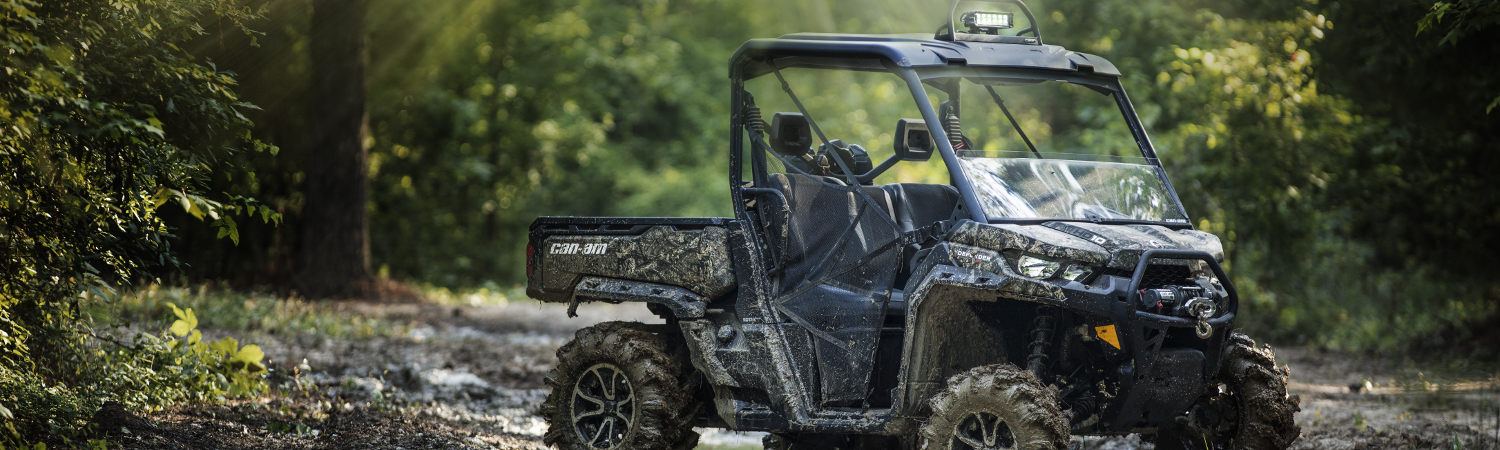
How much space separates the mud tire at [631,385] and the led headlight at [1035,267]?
7.40ft

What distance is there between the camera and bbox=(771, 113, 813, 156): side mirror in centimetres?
748

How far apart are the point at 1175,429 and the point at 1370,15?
6036 mm

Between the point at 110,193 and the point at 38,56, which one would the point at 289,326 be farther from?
the point at 38,56

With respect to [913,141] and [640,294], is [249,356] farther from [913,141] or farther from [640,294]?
[913,141]

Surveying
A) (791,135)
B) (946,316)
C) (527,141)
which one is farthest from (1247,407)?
(527,141)

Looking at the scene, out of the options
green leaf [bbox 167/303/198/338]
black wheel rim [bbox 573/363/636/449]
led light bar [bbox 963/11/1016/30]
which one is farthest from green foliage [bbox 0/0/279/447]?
led light bar [bbox 963/11/1016/30]

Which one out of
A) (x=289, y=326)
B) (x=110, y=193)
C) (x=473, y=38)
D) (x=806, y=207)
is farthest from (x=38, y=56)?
(x=473, y=38)

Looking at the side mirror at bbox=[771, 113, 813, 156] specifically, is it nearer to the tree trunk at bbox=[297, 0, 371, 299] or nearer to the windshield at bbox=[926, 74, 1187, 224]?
the windshield at bbox=[926, 74, 1187, 224]

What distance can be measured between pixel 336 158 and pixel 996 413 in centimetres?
1387

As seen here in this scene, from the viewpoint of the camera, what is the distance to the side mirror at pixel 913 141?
6.44 metres

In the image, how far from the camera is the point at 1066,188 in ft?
21.1

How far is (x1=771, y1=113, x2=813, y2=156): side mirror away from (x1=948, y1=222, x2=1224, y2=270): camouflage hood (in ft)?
5.19

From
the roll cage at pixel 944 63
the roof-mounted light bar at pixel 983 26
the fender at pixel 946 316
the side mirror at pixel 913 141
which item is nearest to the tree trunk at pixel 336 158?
the roll cage at pixel 944 63

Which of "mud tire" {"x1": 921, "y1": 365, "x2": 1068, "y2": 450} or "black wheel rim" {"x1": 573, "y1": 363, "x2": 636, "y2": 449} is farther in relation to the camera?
"black wheel rim" {"x1": 573, "y1": 363, "x2": 636, "y2": 449}
